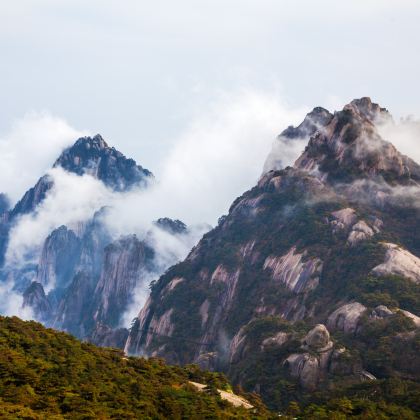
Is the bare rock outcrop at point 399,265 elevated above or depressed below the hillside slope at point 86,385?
above

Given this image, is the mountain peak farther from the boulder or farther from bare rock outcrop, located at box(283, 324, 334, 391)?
the boulder

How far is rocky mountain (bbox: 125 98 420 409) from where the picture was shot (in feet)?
370

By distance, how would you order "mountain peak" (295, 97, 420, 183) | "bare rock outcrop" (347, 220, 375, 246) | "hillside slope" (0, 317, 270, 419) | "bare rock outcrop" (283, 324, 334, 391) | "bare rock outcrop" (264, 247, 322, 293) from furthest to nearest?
"mountain peak" (295, 97, 420, 183)
"bare rock outcrop" (347, 220, 375, 246)
"bare rock outcrop" (264, 247, 322, 293)
"bare rock outcrop" (283, 324, 334, 391)
"hillside slope" (0, 317, 270, 419)

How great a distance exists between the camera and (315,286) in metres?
150

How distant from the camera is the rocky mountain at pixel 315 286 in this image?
11275 centimetres

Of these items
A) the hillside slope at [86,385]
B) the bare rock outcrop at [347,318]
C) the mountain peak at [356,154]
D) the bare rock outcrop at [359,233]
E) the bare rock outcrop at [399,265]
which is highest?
the mountain peak at [356,154]

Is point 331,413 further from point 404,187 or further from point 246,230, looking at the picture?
point 246,230

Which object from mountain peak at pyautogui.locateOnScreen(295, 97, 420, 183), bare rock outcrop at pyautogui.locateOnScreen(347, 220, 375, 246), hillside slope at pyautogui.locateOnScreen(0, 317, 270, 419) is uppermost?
mountain peak at pyautogui.locateOnScreen(295, 97, 420, 183)

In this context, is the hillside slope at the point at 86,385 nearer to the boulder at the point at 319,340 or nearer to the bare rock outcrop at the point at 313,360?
the bare rock outcrop at the point at 313,360

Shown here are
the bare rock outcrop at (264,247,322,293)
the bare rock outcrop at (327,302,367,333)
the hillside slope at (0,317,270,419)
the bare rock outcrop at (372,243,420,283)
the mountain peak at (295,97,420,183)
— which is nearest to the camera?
the hillside slope at (0,317,270,419)

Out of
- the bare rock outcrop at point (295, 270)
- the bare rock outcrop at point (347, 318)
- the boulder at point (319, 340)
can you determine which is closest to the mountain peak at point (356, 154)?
the bare rock outcrop at point (295, 270)

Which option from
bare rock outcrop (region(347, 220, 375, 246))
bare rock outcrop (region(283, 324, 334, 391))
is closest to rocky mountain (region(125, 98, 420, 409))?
bare rock outcrop (region(283, 324, 334, 391))

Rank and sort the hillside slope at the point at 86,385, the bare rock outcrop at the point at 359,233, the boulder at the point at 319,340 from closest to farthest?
1. the hillside slope at the point at 86,385
2. the boulder at the point at 319,340
3. the bare rock outcrop at the point at 359,233

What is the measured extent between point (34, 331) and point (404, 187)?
112626mm
